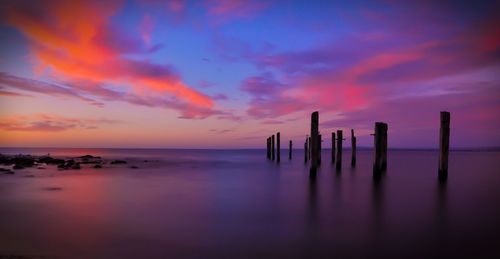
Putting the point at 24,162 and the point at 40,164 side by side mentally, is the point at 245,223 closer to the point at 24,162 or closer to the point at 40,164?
the point at 40,164

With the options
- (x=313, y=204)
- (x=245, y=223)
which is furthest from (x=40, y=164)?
(x=245, y=223)

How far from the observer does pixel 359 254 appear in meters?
5.82

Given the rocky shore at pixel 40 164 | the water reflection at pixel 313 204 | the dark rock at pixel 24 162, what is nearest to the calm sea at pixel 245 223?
the water reflection at pixel 313 204

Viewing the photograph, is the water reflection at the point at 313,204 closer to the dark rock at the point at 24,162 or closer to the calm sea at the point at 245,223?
the calm sea at the point at 245,223

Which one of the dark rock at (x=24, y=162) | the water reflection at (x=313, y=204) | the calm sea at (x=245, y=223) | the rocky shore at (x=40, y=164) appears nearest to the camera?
the calm sea at (x=245, y=223)

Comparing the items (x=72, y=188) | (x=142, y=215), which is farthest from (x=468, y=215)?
(x=72, y=188)

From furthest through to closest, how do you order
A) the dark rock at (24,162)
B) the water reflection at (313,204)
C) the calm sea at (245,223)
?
the dark rock at (24,162) → the water reflection at (313,204) → the calm sea at (245,223)

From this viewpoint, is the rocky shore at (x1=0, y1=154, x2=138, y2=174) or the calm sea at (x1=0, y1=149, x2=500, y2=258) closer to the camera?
the calm sea at (x1=0, y1=149, x2=500, y2=258)

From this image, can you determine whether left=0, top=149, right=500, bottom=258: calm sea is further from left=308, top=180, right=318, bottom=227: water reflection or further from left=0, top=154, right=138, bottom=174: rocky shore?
left=0, top=154, right=138, bottom=174: rocky shore

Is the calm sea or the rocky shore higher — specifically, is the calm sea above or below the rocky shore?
above

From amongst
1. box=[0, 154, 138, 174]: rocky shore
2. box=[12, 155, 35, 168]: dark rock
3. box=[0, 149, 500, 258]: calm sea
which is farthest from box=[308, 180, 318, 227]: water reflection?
box=[12, 155, 35, 168]: dark rock

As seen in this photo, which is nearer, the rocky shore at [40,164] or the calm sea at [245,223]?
the calm sea at [245,223]

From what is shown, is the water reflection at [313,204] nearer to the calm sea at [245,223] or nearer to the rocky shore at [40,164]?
the calm sea at [245,223]

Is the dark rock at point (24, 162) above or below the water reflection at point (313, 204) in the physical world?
below
